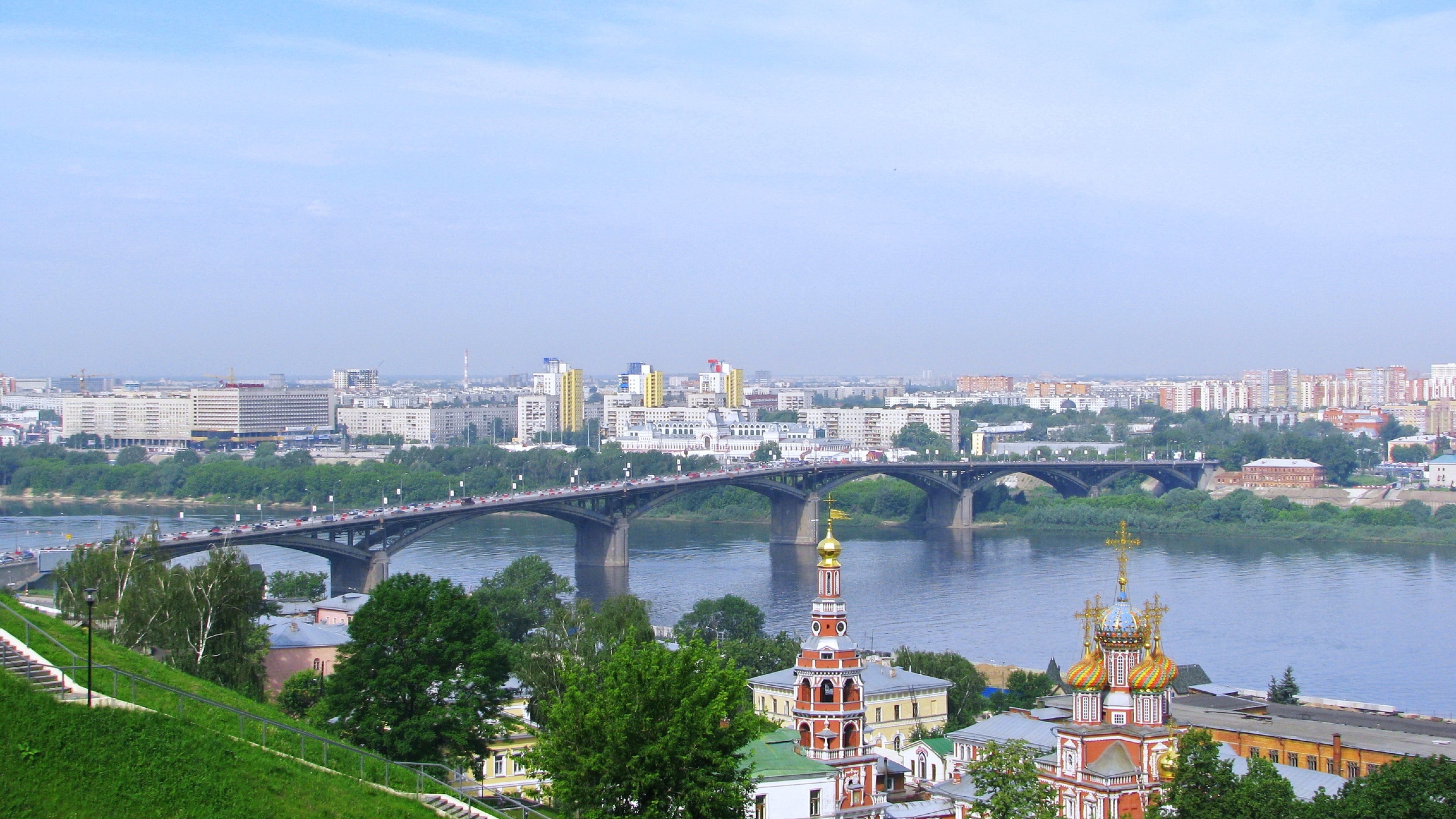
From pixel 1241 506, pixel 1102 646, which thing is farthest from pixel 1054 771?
pixel 1241 506

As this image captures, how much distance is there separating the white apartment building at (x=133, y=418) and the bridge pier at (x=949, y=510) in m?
41.3

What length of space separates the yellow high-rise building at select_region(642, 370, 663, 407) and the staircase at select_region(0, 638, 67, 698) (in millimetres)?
75248

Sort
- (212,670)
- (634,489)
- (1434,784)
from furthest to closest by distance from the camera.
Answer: (634,489), (212,670), (1434,784)

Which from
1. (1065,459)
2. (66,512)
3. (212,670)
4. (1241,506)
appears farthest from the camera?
(1065,459)

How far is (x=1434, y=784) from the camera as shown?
433 inches

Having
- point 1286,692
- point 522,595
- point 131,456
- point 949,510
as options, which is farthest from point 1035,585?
point 131,456

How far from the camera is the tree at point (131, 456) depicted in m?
62.1

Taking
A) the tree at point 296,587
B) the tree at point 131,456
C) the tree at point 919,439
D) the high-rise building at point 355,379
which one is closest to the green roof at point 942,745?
the tree at point 296,587

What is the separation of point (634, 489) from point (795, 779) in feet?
83.3

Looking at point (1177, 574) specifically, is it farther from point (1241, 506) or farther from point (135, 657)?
point (135, 657)

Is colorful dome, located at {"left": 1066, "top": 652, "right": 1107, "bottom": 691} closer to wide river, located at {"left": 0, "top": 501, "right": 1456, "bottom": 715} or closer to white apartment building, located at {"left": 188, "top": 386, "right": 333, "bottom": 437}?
wide river, located at {"left": 0, "top": 501, "right": 1456, "bottom": 715}

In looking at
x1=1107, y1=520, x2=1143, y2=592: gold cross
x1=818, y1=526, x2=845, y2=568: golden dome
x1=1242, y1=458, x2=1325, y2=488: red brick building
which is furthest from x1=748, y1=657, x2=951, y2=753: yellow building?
x1=1242, y1=458, x2=1325, y2=488: red brick building

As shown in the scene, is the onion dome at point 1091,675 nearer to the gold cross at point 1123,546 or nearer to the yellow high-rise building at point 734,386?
the gold cross at point 1123,546

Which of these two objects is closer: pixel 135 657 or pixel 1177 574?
pixel 135 657
